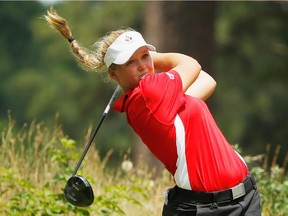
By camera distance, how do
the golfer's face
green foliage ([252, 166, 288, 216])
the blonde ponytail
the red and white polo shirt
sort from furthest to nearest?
green foliage ([252, 166, 288, 216])
the blonde ponytail
the golfer's face
the red and white polo shirt

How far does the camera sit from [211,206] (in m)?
4.89

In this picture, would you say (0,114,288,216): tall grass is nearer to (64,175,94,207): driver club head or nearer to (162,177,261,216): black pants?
(64,175,94,207): driver club head

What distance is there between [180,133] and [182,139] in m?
0.04

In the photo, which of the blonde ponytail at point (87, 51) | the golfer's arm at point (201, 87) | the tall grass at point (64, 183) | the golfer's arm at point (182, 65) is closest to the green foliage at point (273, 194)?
the tall grass at point (64, 183)

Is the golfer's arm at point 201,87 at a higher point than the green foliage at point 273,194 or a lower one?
higher

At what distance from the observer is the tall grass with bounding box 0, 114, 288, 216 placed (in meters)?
6.62

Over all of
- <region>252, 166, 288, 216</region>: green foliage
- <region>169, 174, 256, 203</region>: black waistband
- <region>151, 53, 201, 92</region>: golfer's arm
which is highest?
<region>151, 53, 201, 92</region>: golfer's arm

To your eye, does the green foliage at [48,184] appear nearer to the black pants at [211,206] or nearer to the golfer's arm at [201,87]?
the golfer's arm at [201,87]

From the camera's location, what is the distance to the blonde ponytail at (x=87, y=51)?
5.23m

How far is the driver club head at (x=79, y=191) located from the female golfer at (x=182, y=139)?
0.49 meters

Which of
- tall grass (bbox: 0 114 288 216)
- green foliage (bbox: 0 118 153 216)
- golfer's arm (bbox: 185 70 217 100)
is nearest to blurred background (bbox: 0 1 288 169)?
tall grass (bbox: 0 114 288 216)

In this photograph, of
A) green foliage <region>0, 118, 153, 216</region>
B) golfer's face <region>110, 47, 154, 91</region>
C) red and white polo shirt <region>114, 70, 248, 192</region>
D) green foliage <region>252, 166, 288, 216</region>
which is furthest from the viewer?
green foliage <region>252, 166, 288, 216</region>

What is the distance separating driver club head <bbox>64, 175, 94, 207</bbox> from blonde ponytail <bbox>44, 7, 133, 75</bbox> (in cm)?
66

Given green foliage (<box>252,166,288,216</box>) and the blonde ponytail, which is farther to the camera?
green foliage (<box>252,166,288,216</box>)
